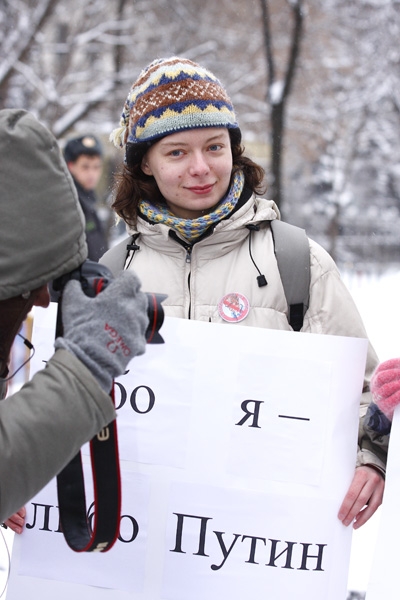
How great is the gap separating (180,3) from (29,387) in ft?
46.5

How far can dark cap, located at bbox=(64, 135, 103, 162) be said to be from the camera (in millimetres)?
5199

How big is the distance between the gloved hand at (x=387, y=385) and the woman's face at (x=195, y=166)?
0.72 meters

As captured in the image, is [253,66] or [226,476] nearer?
[226,476]

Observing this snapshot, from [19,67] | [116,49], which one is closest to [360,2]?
[116,49]

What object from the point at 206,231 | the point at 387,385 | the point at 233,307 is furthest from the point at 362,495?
the point at 206,231

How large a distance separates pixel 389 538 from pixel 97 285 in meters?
1.02

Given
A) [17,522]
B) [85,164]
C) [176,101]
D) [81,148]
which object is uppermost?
[81,148]

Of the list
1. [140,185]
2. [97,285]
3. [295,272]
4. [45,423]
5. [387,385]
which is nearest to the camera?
[45,423]

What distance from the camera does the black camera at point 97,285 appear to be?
1.33m

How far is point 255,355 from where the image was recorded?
1.90 meters

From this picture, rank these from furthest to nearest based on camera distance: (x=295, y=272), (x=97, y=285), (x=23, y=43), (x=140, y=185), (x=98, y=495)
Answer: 1. (x=23, y=43)
2. (x=140, y=185)
3. (x=295, y=272)
4. (x=98, y=495)
5. (x=97, y=285)

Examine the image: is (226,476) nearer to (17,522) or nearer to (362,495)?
(362,495)

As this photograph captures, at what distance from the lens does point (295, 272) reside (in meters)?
1.95

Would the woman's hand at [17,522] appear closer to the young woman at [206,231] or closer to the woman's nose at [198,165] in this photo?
the young woman at [206,231]
